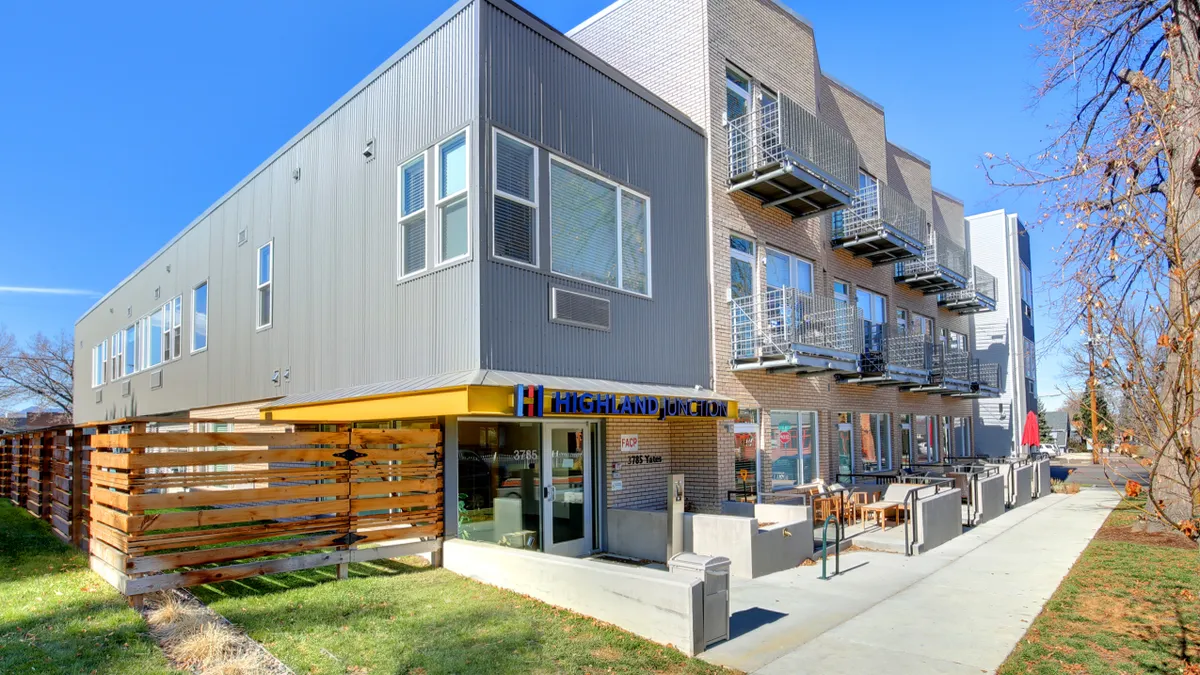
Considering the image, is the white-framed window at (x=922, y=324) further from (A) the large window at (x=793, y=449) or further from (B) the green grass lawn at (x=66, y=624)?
(B) the green grass lawn at (x=66, y=624)

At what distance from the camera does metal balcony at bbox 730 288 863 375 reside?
13.5 meters

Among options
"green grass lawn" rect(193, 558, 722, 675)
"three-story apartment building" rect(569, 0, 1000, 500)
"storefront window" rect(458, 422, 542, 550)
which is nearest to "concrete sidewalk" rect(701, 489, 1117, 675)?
"green grass lawn" rect(193, 558, 722, 675)

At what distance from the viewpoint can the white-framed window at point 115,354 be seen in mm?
26797

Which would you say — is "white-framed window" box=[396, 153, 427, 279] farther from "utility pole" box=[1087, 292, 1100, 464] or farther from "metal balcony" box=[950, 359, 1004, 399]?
"metal balcony" box=[950, 359, 1004, 399]

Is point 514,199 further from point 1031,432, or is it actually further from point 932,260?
point 1031,432

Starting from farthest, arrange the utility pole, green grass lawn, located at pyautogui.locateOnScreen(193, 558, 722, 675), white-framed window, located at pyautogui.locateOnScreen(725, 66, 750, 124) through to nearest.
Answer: white-framed window, located at pyautogui.locateOnScreen(725, 66, 750, 124) < green grass lawn, located at pyautogui.locateOnScreen(193, 558, 722, 675) < the utility pole

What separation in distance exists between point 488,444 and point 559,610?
3517mm

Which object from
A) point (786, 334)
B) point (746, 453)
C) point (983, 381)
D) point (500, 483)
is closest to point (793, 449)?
point (746, 453)

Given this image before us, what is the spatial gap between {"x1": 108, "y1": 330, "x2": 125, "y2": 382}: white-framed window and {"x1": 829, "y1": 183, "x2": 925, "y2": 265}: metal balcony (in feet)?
80.8

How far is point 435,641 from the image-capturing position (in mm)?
6496

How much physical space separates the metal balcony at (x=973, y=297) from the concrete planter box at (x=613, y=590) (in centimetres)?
2189

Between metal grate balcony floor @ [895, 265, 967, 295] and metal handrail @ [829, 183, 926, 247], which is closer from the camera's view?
metal handrail @ [829, 183, 926, 247]

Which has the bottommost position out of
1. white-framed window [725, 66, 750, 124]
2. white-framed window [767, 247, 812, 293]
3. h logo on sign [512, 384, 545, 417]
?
h logo on sign [512, 384, 545, 417]

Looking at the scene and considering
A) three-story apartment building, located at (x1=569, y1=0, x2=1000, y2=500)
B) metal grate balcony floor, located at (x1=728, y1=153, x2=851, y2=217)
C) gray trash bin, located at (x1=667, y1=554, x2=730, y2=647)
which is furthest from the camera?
three-story apartment building, located at (x1=569, y1=0, x2=1000, y2=500)
